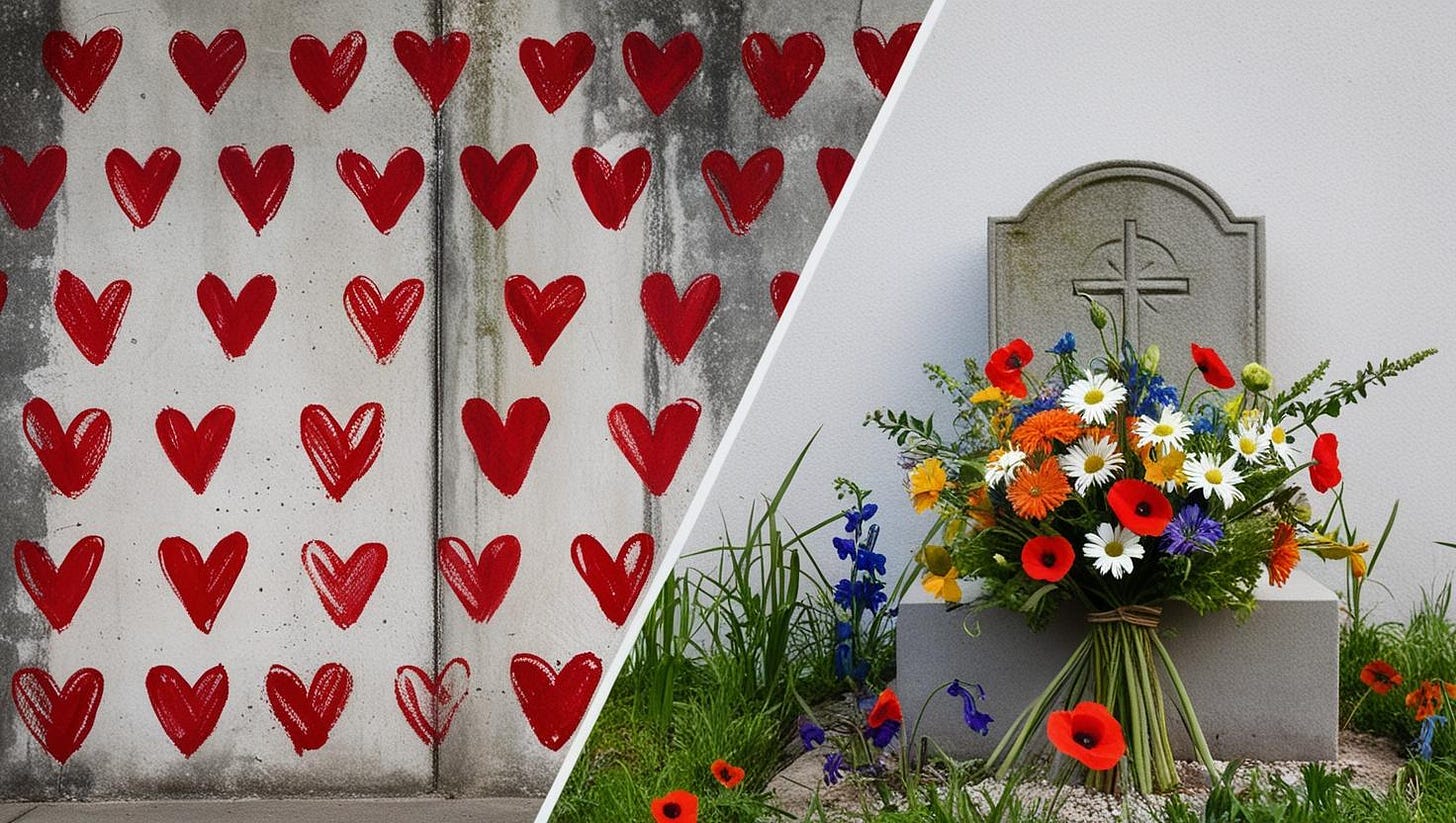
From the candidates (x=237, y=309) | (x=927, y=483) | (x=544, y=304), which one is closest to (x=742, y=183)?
(x=544, y=304)

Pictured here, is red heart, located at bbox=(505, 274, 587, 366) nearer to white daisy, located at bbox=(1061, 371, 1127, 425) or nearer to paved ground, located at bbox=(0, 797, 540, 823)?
paved ground, located at bbox=(0, 797, 540, 823)

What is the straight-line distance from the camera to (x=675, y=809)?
2.30 m

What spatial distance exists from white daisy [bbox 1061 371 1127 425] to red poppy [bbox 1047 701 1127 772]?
21.8 inches

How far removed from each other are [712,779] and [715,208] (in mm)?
1972

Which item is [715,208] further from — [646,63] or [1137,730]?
[1137,730]

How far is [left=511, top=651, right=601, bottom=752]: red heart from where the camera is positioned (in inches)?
162

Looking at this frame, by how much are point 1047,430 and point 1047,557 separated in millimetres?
230

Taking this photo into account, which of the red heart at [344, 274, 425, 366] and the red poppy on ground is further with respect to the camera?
the red heart at [344, 274, 425, 366]

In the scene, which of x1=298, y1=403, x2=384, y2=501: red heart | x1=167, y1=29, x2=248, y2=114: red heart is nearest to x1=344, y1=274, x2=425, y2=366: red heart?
x1=298, y1=403, x2=384, y2=501: red heart

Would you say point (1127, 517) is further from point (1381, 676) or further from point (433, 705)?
point (433, 705)

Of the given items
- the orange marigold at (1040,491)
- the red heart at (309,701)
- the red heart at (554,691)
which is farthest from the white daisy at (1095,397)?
the red heart at (309,701)

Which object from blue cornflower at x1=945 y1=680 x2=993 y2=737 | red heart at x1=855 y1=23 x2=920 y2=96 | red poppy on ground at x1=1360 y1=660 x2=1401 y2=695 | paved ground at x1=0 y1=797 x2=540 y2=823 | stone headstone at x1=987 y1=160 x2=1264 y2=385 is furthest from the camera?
red heart at x1=855 y1=23 x2=920 y2=96

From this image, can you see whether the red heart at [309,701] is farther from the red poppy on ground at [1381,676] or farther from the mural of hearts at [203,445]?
the red poppy on ground at [1381,676]

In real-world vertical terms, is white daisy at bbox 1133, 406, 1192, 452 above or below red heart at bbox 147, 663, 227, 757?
above
